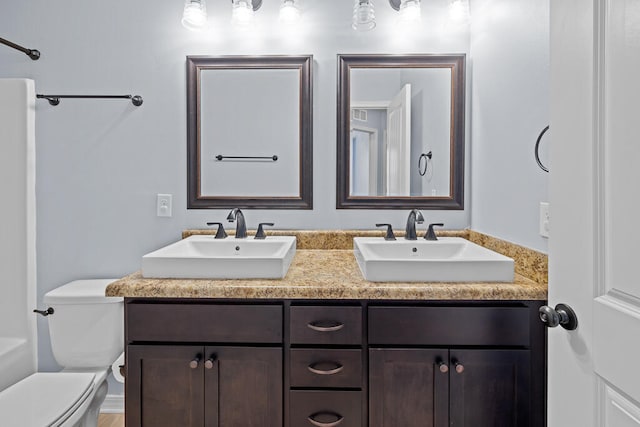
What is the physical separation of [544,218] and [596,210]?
581 millimetres

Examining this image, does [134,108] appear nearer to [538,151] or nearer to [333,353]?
[333,353]

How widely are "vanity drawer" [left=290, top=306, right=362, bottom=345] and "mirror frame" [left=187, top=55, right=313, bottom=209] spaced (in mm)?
753

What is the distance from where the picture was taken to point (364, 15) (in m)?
1.75

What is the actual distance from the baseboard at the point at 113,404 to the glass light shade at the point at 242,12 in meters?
1.98

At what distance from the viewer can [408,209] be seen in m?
1.87

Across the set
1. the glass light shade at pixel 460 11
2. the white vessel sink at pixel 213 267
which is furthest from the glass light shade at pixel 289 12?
the white vessel sink at pixel 213 267

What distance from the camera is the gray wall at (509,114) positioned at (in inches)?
51.1

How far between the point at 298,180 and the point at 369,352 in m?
0.94

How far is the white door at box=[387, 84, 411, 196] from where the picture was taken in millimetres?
1833

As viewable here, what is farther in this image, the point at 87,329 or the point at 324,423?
the point at 87,329

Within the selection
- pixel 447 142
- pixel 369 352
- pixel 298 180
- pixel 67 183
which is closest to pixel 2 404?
pixel 67 183

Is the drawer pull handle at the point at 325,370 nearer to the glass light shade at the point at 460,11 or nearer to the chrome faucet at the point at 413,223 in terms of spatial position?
the chrome faucet at the point at 413,223

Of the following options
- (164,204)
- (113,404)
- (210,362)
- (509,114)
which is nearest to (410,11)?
(509,114)

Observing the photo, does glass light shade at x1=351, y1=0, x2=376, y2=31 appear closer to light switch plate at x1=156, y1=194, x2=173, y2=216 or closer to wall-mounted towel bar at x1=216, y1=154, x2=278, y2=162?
wall-mounted towel bar at x1=216, y1=154, x2=278, y2=162
